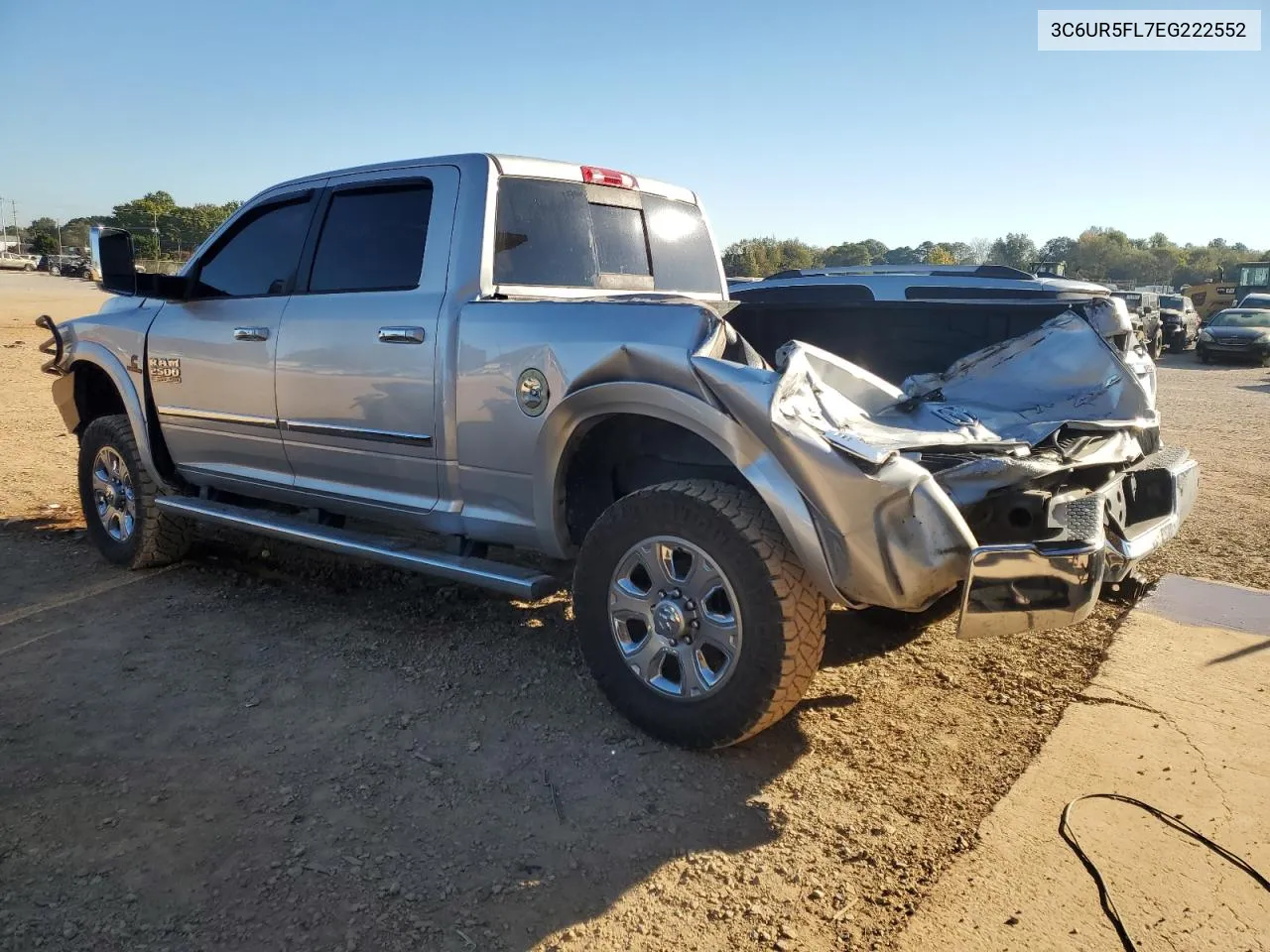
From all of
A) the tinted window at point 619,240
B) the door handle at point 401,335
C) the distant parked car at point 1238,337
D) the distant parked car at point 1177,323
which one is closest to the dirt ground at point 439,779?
the door handle at point 401,335

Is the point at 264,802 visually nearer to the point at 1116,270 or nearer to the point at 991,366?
the point at 991,366

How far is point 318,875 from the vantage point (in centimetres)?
259

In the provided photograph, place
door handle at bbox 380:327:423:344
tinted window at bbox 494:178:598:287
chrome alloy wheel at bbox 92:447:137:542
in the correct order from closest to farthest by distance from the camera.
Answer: door handle at bbox 380:327:423:344
tinted window at bbox 494:178:598:287
chrome alloy wheel at bbox 92:447:137:542

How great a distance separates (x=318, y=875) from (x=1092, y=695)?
2907 mm

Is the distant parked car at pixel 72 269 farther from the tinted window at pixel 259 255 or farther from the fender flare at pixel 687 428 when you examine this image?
the fender flare at pixel 687 428

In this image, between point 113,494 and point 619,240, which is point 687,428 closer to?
point 619,240

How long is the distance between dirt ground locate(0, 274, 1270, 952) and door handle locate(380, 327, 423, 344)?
1.33 metres

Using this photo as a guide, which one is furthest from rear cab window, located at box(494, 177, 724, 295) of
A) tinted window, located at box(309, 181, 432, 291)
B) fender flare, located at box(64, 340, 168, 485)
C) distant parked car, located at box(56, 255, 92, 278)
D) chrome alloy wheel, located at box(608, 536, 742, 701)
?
distant parked car, located at box(56, 255, 92, 278)

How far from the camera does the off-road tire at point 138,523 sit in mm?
5188

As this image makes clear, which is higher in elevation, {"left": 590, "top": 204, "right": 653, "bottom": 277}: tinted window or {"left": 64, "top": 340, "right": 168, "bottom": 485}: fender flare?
{"left": 590, "top": 204, "right": 653, "bottom": 277}: tinted window

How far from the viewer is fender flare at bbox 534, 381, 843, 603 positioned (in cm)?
288

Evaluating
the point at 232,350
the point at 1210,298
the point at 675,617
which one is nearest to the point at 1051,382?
the point at 675,617

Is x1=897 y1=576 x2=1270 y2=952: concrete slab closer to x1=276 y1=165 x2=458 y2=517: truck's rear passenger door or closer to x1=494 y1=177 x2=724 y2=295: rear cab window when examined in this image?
x1=276 y1=165 x2=458 y2=517: truck's rear passenger door

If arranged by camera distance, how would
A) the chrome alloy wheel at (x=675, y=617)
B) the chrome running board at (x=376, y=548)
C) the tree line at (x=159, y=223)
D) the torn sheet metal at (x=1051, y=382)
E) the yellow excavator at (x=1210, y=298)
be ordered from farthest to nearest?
1. the tree line at (x=159, y=223)
2. the yellow excavator at (x=1210, y=298)
3. the torn sheet metal at (x=1051, y=382)
4. the chrome running board at (x=376, y=548)
5. the chrome alloy wheel at (x=675, y=617)
